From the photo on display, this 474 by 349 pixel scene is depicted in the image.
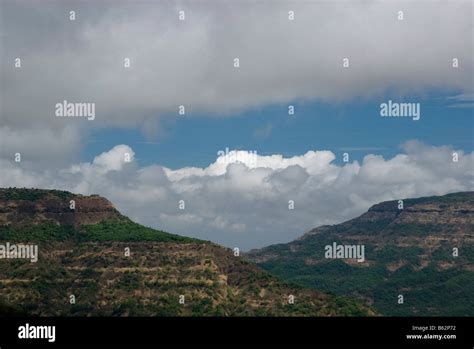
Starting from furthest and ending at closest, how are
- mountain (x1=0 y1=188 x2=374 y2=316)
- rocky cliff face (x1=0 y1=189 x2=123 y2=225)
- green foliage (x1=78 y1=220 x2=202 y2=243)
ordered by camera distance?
rocky cliff face (x1=0 y1=189 x2=123 y2=225) < green foliage (x1=78 y1=220 x2=202 y2=243) < mountain (x1=0 y1=188 x2=374 y2=316)

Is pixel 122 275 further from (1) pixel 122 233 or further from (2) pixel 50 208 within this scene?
(2) pixel 50 208

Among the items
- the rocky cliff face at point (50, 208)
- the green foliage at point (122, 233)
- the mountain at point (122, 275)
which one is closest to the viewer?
the mountain at point (122, 275)

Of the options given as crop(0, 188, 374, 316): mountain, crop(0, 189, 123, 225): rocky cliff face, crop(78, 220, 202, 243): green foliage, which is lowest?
crop(0, 188, 374, 316): mountain

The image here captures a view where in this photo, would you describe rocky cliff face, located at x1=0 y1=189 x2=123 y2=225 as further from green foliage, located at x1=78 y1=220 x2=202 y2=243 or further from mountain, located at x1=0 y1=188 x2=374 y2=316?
green foliage, located at x1=78 y1=220 x2=202 y2=243

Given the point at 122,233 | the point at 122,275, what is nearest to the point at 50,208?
the point at 122,233

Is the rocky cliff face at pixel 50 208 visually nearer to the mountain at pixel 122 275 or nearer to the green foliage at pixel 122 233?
the mountain at pixel 122 275

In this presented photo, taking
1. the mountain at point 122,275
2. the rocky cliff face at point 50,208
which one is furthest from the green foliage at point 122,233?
the rocky cliff face at point 50,208

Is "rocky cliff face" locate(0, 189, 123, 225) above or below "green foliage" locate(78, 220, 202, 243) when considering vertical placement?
above

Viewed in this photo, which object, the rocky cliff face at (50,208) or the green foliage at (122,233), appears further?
the rocky cliff face at (50,208)

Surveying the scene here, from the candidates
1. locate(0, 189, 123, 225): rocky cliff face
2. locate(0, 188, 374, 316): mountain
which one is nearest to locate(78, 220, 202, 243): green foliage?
locate(0, 188, 374, 316): mountain
